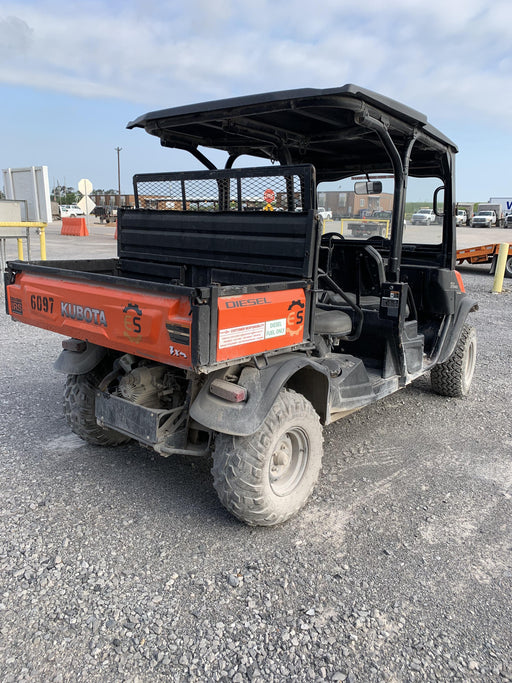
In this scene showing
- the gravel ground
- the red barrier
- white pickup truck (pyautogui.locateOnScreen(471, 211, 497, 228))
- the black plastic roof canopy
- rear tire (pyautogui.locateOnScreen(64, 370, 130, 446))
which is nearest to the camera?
the gravel ground

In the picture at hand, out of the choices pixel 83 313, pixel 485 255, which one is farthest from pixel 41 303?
pixel 485 255

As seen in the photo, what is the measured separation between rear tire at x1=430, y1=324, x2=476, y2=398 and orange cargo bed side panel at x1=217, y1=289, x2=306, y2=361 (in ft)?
8.90

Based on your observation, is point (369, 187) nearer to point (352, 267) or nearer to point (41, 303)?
point (352, 267)

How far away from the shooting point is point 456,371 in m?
5.25

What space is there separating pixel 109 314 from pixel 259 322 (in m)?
0.82

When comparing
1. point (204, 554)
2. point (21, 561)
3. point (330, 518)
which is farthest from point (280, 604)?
point (21, 561)

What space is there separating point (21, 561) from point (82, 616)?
0.55 meters

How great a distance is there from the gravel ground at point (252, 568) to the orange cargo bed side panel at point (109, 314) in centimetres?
102

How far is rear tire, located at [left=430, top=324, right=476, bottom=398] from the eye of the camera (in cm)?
523

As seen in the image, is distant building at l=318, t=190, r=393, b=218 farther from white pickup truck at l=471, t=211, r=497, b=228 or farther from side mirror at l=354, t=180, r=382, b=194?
white pickup truck at l=471, t=211, r=497, b=228

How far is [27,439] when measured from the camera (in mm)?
4082

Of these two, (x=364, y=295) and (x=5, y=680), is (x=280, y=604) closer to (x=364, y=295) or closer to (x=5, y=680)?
(x=5, y=680)

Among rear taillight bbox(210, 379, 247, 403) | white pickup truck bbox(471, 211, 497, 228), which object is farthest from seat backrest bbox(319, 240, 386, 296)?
white pickup truck bbox(471, 211, 497, 228)

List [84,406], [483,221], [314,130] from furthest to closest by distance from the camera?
[483,221] < [314,130] < [84,406]
